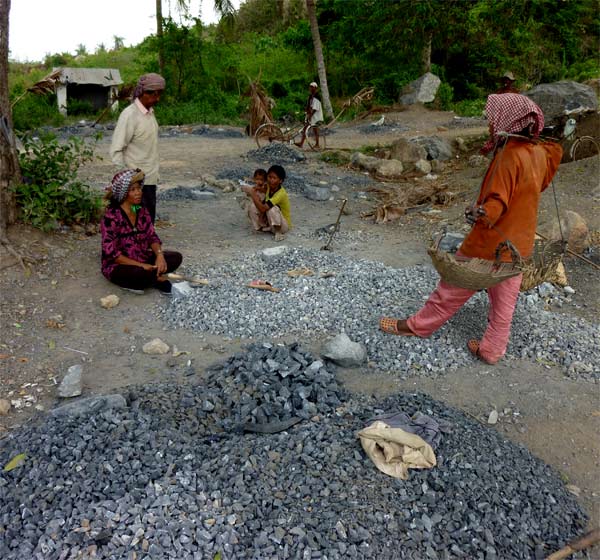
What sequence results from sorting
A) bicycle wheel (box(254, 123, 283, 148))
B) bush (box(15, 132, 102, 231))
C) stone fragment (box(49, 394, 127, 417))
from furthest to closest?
bicycle wheel (box(254, 123, 283, 148))
bush (box(15, 132, 102, 231))
stone fragment (box(49, 394, 127, 417))

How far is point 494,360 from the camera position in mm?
3389

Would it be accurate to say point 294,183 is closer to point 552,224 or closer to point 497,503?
point 552,224

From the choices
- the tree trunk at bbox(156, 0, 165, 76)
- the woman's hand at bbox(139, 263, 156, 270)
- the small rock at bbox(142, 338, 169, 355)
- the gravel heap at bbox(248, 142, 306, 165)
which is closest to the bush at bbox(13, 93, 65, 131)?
the tree trunk at bbox(156, 0, 165, 76)

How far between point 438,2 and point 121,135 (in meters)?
12.9

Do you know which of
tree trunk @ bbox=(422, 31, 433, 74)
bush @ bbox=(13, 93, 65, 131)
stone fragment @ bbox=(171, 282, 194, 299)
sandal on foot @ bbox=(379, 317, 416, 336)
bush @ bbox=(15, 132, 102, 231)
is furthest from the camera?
tree trunk @ bbox=(422, 31, 433, 74)

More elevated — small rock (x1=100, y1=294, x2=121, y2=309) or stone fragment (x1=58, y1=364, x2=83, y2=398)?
small rock (x1=100, y1=294, x2=121, y2=309)

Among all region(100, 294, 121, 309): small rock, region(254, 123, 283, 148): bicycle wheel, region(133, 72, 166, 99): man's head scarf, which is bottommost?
region(100, 294, 121, 309): small rock

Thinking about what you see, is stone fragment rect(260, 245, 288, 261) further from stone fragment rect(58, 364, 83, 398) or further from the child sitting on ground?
stone fragment rect(58, 364, 83, 398)

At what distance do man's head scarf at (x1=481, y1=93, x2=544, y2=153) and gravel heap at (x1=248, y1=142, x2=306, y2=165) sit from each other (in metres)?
6.72

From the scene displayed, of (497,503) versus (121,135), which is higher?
(121,135)

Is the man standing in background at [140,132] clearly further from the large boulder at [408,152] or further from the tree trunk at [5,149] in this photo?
the large boulder at [408,152]

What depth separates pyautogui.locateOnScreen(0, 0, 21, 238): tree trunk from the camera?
4586mm

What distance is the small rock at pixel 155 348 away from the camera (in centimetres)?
359

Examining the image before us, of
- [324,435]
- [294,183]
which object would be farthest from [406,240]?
[324,435]
